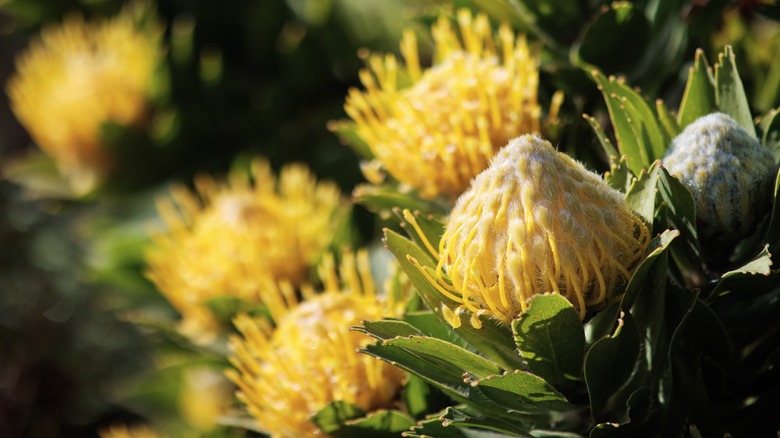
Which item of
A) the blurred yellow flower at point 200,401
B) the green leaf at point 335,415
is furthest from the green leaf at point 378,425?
the blurred yellow flower at point 200,401

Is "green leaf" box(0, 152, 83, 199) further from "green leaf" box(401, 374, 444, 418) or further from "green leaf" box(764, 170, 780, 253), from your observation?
"green leaf" box(764, 170, 780, 253)

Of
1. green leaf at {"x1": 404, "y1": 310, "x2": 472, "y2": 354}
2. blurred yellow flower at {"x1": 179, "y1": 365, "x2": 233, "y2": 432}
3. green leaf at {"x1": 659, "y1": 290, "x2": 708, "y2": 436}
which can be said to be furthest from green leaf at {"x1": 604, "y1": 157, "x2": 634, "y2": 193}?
blurred yellow flower at {"x1": 179, "y1": 365, "x2": 233, "y2": 432}

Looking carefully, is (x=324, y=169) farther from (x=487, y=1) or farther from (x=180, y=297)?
(x=487, y=1)

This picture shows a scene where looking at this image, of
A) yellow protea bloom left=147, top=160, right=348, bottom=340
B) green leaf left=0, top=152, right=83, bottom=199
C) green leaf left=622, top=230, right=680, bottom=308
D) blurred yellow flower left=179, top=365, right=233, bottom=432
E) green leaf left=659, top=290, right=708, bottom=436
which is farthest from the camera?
green leaf left=0, top=152, right=83, bottom=199

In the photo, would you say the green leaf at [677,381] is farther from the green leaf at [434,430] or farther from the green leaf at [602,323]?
the green leaf at [434,430]

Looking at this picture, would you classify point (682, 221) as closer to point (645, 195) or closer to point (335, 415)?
point (645, 195)

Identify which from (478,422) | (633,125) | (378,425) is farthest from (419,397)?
(633,125)
